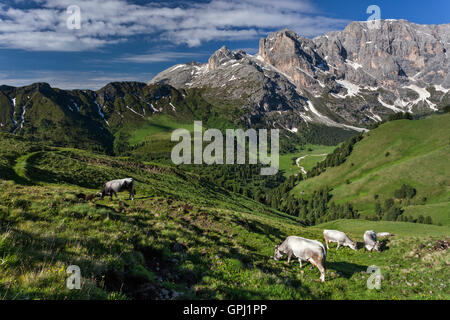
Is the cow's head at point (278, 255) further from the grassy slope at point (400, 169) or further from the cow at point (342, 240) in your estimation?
the grassy slope at point (400, 169)

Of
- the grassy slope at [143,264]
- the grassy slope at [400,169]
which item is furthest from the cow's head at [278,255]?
the grassy slope at [400,169]

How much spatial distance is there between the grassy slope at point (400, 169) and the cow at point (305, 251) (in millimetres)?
95452

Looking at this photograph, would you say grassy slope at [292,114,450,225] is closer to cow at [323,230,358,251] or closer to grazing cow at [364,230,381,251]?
grazing cow at [364,230,381,251]

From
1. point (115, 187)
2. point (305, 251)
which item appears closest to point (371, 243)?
point (305, 251)

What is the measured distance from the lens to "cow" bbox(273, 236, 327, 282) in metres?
15.4

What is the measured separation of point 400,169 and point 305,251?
163 meters

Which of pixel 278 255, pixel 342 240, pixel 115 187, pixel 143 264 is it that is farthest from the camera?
pixel 342 240

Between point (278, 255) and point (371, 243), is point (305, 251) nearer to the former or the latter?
point (278, 255)

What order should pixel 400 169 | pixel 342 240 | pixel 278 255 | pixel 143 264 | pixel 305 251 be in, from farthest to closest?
pixel 400 169 → pixel 342 240 → pixel 278 255 → pixel 305 251 → pixel 143 264

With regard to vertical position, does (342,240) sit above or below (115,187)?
below

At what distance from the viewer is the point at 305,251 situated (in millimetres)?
16391
